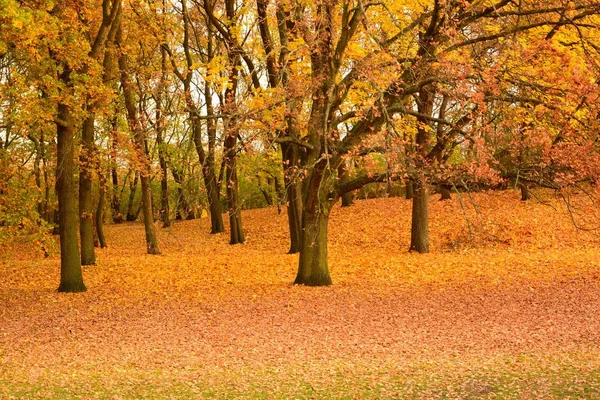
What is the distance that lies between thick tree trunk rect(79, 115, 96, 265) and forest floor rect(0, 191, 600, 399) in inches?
27.7

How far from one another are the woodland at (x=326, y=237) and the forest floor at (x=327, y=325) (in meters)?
0.06

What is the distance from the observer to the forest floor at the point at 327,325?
899cm

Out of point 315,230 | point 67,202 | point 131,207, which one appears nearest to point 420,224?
point 315,230

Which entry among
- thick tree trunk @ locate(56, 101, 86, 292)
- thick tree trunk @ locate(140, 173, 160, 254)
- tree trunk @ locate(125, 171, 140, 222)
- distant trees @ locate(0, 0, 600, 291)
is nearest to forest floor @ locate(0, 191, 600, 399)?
thick tree trunk @ locate(56, 101, 86, 292)

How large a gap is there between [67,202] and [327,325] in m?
7.61

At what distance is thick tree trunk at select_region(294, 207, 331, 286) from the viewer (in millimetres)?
16281

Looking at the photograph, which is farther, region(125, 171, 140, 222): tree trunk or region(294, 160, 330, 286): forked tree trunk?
region(125, 171, 140, 222): tree trunk

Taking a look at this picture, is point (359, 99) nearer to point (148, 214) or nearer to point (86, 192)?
point (86, 192)

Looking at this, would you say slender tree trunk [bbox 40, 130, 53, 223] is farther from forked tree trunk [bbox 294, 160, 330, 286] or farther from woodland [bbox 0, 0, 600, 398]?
forked tree trunk [bbox 294, 160, 330, 286]

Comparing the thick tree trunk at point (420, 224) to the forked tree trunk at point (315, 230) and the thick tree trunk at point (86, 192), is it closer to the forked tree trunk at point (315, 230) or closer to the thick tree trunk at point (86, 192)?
the forked tree trunk at point (315, 230)

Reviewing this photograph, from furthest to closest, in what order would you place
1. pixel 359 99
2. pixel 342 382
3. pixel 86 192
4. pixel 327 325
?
pixel 86 192 < pixel 359 99 < pixel 327 325 < pixel 342 382

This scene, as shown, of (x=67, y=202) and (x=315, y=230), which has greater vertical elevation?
(x=67, y=202)

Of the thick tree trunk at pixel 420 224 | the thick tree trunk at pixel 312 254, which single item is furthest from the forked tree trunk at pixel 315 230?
the thick tree trunk at pixel 420 224

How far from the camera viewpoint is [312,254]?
16.6 metres
